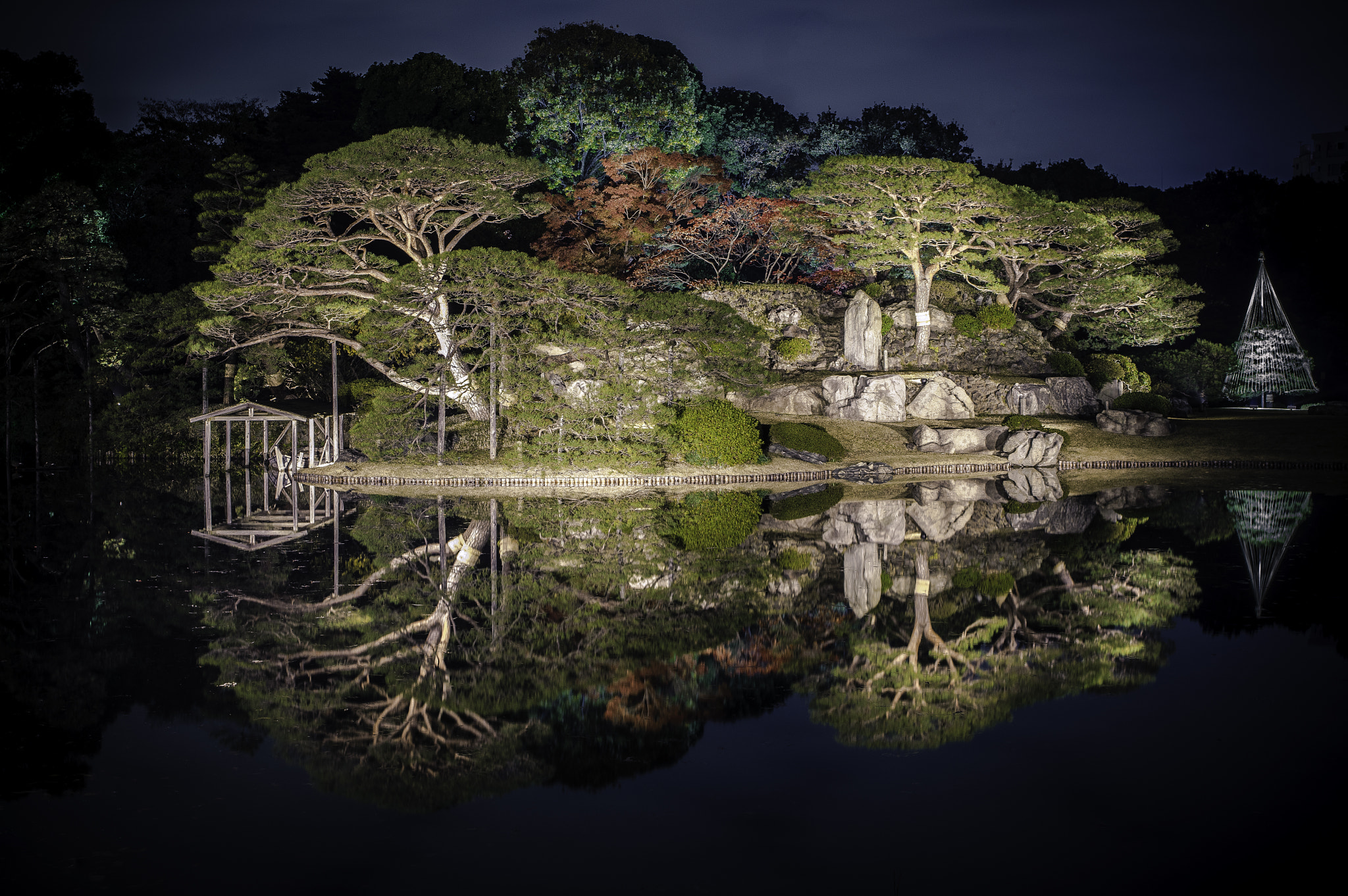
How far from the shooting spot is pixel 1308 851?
4.97 metres

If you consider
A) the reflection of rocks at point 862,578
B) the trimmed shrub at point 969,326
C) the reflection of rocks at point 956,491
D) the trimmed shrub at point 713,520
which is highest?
the trimmed shrub at point 969,326

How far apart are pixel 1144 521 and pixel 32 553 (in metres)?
17.4

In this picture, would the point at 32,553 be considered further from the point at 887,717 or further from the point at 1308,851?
the point at 1308,851

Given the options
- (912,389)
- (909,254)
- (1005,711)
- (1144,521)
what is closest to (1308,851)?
(1005,711)

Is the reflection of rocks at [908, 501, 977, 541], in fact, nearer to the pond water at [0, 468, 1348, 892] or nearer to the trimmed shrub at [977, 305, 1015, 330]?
the pond water at [0, 468, 1348, 892]

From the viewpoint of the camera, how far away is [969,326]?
33.2m

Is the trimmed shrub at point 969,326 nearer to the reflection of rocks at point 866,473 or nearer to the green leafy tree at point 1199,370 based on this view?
the green leafy tree at point 1199,370

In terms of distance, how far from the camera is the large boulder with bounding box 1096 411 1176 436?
28.5 m

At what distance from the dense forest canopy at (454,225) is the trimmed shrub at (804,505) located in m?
7.61

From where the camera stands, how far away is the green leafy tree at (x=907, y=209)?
28953 millimetres

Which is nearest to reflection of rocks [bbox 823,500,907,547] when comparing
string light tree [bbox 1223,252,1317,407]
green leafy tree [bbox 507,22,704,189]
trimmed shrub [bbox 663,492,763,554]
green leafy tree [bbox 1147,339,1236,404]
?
trimmed shrub [bbox 663,492,763,554]

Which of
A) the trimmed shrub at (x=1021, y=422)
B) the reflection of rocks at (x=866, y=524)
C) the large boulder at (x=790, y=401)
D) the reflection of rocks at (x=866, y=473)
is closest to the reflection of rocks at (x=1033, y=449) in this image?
the trimmed shrub at (x=1021, y=422)

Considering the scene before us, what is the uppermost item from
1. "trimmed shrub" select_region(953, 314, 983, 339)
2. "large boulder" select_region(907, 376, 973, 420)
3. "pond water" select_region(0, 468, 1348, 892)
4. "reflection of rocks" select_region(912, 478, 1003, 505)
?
"trimmed shrub" select_region(953, 314, 983, 339)

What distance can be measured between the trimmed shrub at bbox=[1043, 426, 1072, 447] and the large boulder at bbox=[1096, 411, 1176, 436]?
1.72 m
